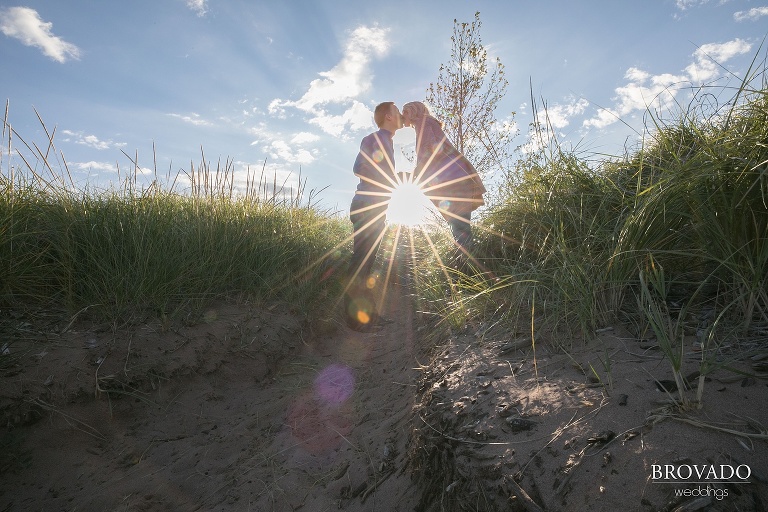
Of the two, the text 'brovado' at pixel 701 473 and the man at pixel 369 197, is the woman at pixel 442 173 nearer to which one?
the man at pixel 369 197

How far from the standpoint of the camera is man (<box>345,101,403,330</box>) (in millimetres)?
4434

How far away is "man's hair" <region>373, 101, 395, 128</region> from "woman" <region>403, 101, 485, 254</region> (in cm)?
42

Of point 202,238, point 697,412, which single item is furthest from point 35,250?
point 697,412

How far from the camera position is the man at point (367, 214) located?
443 cm

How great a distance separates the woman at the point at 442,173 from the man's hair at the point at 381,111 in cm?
42

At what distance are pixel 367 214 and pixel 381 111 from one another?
1.32 metres

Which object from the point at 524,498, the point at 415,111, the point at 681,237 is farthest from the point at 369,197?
the point at 524,498

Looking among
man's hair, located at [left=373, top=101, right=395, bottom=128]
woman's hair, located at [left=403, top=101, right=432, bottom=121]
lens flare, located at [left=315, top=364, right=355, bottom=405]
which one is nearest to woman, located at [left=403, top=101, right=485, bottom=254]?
woman's hair, located at [left=403, top=101, right=432, bottom=121]

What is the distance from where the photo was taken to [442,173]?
16.0 feet

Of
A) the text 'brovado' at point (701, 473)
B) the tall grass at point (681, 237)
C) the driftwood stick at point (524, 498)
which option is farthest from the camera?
the tall grass at point (681, 237)

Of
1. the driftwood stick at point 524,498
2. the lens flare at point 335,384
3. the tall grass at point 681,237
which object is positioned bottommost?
the lens flare at point 335,384

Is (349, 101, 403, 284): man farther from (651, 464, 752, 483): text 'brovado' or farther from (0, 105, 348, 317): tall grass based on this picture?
(651, 464, 752, 483): text 'brovado'

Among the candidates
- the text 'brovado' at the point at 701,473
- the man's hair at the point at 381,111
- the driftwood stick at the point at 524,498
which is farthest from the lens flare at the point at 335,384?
the man's hair at the point at 381,111

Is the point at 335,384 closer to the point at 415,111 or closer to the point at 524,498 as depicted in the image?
the point at 524,498
